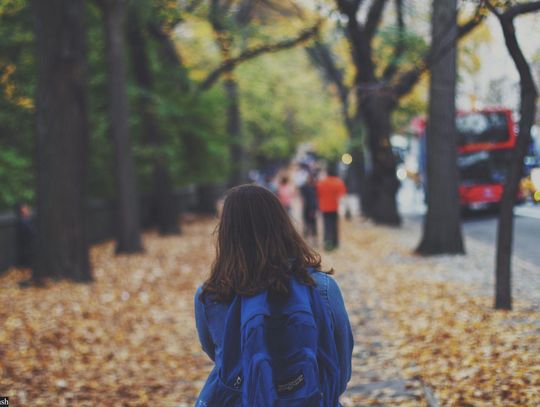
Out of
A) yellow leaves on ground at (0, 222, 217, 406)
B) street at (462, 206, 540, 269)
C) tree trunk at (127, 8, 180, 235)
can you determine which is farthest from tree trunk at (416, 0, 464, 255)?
tree trunk at (127, 8, 180, 235)

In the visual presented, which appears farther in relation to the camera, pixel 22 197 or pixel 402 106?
pixel 402 106

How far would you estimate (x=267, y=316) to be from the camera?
8.52 ft

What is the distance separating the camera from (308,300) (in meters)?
2.67

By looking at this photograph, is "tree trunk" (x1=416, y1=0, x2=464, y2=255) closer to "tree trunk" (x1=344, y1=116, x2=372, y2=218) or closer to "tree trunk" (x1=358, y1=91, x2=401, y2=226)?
"tree trunk" (x1=358, y1=91, x2=401, y2=226)

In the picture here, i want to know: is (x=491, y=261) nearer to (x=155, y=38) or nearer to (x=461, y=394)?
(x=461, y=394)

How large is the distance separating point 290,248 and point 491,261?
1131 cm

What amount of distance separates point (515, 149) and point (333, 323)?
5550 millimetres

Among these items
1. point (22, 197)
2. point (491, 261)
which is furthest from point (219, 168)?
point (491, 261)

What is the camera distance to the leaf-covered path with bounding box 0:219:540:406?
6176 mm

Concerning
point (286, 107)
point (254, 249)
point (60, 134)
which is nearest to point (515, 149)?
point (254, 249)

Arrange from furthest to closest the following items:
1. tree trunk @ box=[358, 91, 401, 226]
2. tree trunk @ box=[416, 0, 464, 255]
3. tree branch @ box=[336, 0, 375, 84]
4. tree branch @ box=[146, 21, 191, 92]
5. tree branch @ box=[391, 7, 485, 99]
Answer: tree branch @ box=[146, 21, 191, 92] < tree trunk @ box=[358, 91, 401, 226] < tree branch @ box=[336, 0, 375, 84] < tree trunk @ box=[416, 0, 464, 255] < tree branch @ box=[391, 7, 485, 99]

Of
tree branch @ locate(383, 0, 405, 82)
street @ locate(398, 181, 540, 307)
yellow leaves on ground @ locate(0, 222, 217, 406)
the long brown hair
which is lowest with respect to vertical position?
yellow leaves on ground @ locate(0, 222, 217, 406)

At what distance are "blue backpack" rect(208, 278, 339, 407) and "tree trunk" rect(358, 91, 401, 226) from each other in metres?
17.3

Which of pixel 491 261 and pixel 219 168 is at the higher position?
pixel 219 168
